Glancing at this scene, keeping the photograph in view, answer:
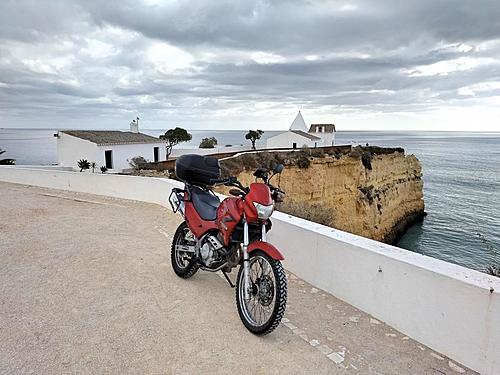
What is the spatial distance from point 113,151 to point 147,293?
76.0ft

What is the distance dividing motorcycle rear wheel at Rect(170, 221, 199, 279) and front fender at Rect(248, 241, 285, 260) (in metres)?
1.07

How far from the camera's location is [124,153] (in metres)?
25.7

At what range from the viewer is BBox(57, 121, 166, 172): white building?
24.0 metres

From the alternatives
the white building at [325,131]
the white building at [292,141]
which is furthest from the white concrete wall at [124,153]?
the white building at [325,131]

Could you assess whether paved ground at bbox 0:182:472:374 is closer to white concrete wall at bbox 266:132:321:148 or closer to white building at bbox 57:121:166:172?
white building at bbox 57:121:166:172

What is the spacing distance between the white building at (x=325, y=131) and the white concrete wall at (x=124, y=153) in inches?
1079

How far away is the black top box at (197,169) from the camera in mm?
3979

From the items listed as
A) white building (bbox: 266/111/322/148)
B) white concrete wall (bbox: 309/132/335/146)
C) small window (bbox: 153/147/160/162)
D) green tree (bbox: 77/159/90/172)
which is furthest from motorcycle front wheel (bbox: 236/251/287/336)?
white concrete wall (bbox: 309/132/335/146)

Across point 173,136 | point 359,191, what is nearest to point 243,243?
point 359,191

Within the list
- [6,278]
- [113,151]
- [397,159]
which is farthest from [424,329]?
[397,159]

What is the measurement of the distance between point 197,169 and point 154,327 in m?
1.68

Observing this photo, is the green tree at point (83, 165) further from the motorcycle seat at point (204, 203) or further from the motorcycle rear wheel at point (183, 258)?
the motorcycle seat at point (204, 203)

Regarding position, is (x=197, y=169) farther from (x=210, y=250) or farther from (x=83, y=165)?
(x=83, y=165)

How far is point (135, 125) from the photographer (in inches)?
1278
